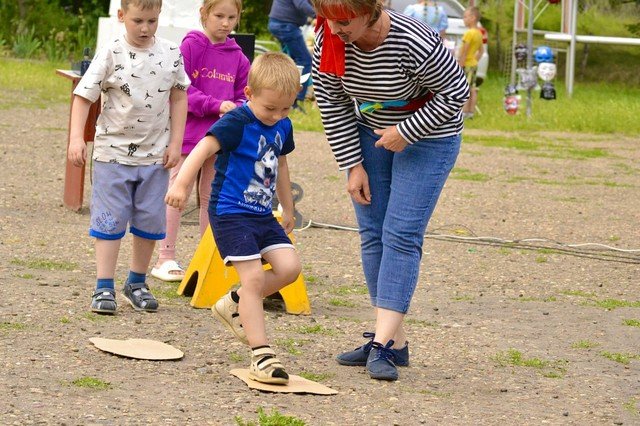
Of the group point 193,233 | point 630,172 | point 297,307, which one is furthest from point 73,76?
point 630,172

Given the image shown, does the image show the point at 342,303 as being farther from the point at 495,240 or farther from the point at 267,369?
the point at 495,240

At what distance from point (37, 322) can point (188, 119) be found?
168 cm

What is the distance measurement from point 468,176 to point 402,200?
7174 mm

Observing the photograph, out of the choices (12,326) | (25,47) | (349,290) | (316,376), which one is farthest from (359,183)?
(25,47)

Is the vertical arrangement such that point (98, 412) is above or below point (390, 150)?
below

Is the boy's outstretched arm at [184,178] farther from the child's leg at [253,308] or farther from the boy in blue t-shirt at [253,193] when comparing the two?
the child's leg at [253,308]

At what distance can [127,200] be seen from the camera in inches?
225

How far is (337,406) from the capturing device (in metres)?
4.36

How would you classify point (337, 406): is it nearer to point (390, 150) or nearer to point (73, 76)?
point (390, 150)

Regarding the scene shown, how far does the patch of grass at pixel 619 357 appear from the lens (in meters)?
5.35

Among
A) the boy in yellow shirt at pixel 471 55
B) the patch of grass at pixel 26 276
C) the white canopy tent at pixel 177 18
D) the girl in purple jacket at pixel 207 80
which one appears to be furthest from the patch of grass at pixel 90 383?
the boy in yellow shirt at pixel 471 55

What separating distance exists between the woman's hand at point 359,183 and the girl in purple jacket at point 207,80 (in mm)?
1697

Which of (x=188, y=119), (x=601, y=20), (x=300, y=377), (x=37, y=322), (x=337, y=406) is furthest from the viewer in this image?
(x=601, y=20)

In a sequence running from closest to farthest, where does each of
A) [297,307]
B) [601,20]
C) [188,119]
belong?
1. [297,307]
2. [188,119]
3. [601,20]
